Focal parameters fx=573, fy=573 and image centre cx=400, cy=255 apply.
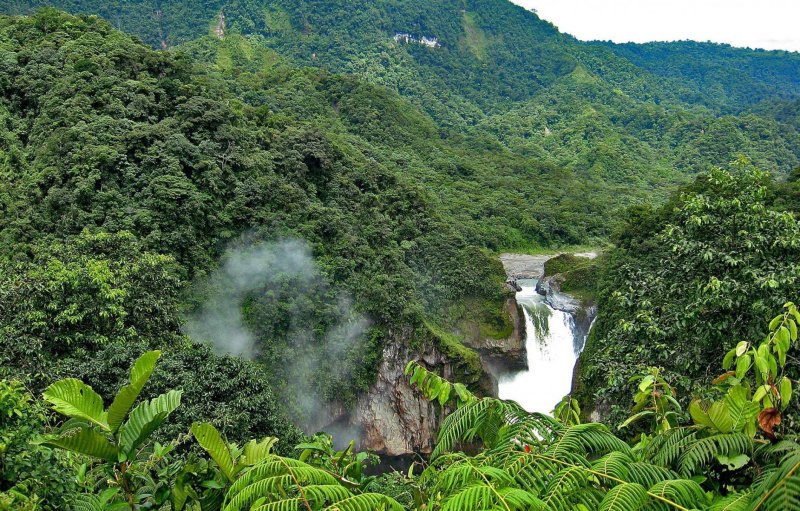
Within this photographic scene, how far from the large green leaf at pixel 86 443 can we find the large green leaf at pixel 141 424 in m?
0.09

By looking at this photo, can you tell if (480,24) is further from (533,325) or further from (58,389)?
(58,389)

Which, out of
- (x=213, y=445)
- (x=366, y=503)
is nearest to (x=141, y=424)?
(x=213, y=445)

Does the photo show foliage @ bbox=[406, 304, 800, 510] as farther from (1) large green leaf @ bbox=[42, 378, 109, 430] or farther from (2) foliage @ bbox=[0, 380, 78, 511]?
(2) foliage @ bbox=[0, 380, 78, 511]

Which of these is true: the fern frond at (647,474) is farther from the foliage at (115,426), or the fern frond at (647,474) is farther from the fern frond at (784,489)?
the foliage at (115,426)

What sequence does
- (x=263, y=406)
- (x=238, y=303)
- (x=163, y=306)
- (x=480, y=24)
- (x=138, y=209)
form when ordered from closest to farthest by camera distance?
(x=263, y=406) → (x=163, y=306) → (x=138, y=209) → (x=238, y=303) → (x=480, y=24)

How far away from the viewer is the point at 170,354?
1321 centimetres

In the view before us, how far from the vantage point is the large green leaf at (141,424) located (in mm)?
2861

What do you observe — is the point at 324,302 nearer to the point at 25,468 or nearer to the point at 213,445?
the point at 25,468

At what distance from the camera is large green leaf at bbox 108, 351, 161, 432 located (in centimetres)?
279

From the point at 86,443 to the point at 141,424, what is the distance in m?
0.27

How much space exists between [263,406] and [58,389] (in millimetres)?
10500

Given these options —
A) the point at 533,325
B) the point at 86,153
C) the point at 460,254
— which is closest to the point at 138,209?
the point at 86,153

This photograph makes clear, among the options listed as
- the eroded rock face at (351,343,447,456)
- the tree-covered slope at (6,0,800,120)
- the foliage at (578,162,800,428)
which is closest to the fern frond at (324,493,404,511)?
the foliage at (578,162,800,428)

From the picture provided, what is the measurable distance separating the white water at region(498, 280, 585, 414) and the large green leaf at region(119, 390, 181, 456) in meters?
22.4
